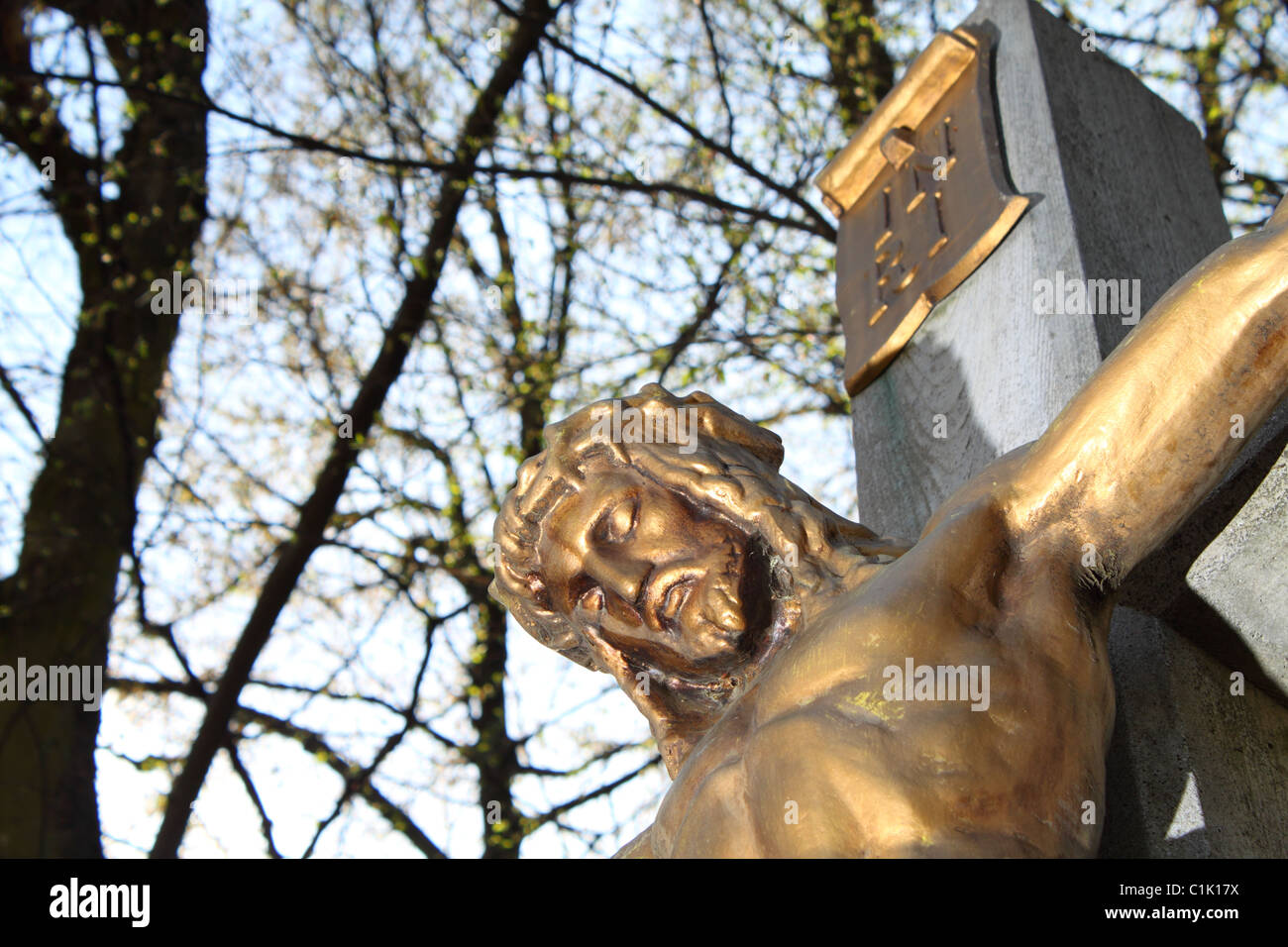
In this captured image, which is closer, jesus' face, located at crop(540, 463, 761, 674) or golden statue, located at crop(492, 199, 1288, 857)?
golden statue, located at crop(492, 199, 1288, 857)

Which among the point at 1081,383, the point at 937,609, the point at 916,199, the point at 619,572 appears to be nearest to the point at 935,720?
the point at 937,609

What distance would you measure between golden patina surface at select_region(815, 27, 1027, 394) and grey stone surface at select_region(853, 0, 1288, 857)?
48 millimetres

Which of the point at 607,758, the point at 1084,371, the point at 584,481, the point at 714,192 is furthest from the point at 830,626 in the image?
the point at 607,758

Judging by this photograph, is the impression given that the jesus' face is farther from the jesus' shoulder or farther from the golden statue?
the jesus' shoulder

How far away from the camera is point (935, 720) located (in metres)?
1.50

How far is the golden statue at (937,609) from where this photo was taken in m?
1.50

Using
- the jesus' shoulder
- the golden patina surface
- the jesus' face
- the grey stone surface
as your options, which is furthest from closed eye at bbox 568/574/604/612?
the golden patina surface

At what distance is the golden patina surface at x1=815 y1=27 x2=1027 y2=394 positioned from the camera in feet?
9.45

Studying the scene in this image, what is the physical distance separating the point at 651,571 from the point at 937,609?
0.48 m

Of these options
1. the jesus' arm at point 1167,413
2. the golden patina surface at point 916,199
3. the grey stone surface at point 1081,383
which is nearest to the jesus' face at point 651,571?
the jesus' arm at point 1167,413

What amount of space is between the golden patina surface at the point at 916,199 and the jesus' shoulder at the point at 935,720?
4.25ft

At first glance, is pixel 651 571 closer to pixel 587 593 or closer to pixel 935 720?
pixel 587 593

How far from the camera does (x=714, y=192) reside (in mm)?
7430

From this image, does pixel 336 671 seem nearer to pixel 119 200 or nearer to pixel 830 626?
pixel 119 200
